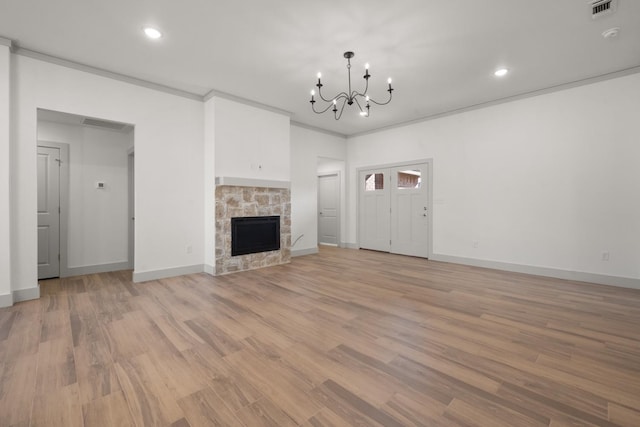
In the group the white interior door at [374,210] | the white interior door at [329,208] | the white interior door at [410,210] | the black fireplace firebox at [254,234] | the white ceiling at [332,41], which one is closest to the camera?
the white ceiling at [332,41]

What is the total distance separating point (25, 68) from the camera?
3424mm

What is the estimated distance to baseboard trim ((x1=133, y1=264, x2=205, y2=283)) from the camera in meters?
4.22

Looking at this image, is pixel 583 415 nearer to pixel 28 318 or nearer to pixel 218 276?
pixel 218 276

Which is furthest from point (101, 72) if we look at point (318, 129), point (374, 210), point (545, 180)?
point (545, 180)

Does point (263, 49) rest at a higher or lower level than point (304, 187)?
higher

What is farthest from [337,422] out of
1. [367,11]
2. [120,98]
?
[120,98]

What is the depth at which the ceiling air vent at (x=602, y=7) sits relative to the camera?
2607 millimetres

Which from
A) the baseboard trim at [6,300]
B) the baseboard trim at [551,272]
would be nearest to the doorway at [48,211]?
the baseboard trim at [6,300]

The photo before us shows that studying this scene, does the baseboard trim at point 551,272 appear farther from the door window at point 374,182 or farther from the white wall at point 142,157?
the white wall at point 142,157

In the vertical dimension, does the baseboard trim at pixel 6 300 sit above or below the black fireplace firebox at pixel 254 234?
below

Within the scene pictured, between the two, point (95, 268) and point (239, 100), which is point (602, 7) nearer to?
point (239, 100)

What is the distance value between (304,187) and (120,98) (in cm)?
383

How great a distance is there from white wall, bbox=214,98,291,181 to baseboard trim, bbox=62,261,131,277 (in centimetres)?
264

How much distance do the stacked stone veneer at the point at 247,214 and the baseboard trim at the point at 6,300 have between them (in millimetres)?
2371
